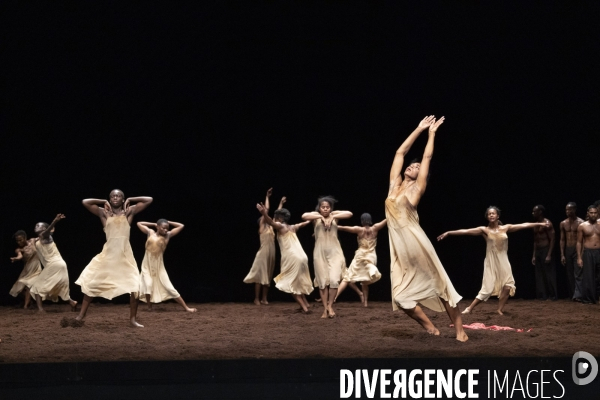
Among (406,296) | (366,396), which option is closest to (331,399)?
(366,396)

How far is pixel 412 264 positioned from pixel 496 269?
3098 millimetres

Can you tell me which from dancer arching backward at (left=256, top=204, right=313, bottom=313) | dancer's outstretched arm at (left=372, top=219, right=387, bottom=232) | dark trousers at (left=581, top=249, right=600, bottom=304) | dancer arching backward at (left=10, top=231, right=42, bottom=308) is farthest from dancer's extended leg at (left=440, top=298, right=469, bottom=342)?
dancer arching backward at (left=10, top=231, right=42, bottom=308)

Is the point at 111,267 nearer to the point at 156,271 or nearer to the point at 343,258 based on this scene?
the point at 156,271

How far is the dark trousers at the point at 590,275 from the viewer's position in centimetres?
1169

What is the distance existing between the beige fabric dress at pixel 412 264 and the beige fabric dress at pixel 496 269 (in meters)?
2.86

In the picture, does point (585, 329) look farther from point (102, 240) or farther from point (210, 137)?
point (102, 240)

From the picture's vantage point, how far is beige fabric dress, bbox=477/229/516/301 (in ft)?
30.9

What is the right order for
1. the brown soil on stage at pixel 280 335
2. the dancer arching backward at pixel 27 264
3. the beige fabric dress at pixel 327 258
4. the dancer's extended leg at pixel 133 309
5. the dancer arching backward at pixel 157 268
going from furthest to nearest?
the dancer arching backward at pixel 27 264
the dancer arching backward at pixel 157 268
the beige fabric dress at pixel 327 258
the dancer's extended leg at pixel 133 309
the brown soil on stage at pixel 280 335

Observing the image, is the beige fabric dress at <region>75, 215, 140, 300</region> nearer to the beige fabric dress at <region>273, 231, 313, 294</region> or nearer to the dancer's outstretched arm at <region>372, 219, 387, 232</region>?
the beige fabric dress at <region>273, 231, 313, 294</region>

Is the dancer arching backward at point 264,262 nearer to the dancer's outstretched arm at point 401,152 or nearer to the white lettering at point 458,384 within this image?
the dancer's outstretched arm at point 401,152

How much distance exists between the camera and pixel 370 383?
5.20 metres

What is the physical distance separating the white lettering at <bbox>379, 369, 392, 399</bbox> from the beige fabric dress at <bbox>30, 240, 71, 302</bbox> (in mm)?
7007

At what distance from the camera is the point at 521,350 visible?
6.40 metres

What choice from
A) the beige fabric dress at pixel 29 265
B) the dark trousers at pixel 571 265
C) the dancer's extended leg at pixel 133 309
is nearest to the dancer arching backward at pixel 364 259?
the dancer's extended leg at pixel 133 309
